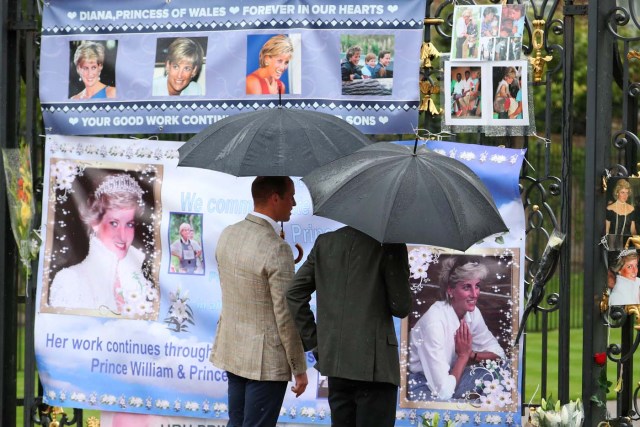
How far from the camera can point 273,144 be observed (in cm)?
483

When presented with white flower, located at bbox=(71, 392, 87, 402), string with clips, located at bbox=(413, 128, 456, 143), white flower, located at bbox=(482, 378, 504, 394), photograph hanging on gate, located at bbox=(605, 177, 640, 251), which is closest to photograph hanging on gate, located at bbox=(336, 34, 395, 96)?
string with clips, located at bbox=(413, 128, 456, 143)

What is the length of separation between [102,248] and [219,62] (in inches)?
54.5

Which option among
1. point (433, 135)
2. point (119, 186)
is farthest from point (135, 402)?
point (433, 135)

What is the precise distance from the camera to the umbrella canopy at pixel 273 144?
15.5 ft

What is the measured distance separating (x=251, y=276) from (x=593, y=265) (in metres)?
1.91

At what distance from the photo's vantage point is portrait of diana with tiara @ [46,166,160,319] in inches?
243

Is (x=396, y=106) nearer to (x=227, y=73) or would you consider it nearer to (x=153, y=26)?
(x=227, y=73)

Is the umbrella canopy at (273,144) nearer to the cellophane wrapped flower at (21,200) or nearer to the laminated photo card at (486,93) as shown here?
the laminated photo card at (486,93)

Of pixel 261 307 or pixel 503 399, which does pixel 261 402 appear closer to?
pixel 261 307

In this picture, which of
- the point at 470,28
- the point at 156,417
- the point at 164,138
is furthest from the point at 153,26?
the point at 156,417

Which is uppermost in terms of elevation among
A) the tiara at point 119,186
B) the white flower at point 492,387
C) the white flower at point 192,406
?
the tiara at point 119,186

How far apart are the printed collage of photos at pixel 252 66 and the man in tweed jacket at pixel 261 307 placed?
3.37 feet

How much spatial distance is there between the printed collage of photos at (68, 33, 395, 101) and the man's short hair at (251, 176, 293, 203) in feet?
2.93

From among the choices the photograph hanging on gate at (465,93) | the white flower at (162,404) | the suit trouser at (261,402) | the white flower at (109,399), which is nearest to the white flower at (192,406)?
the white flower at (162,404)
